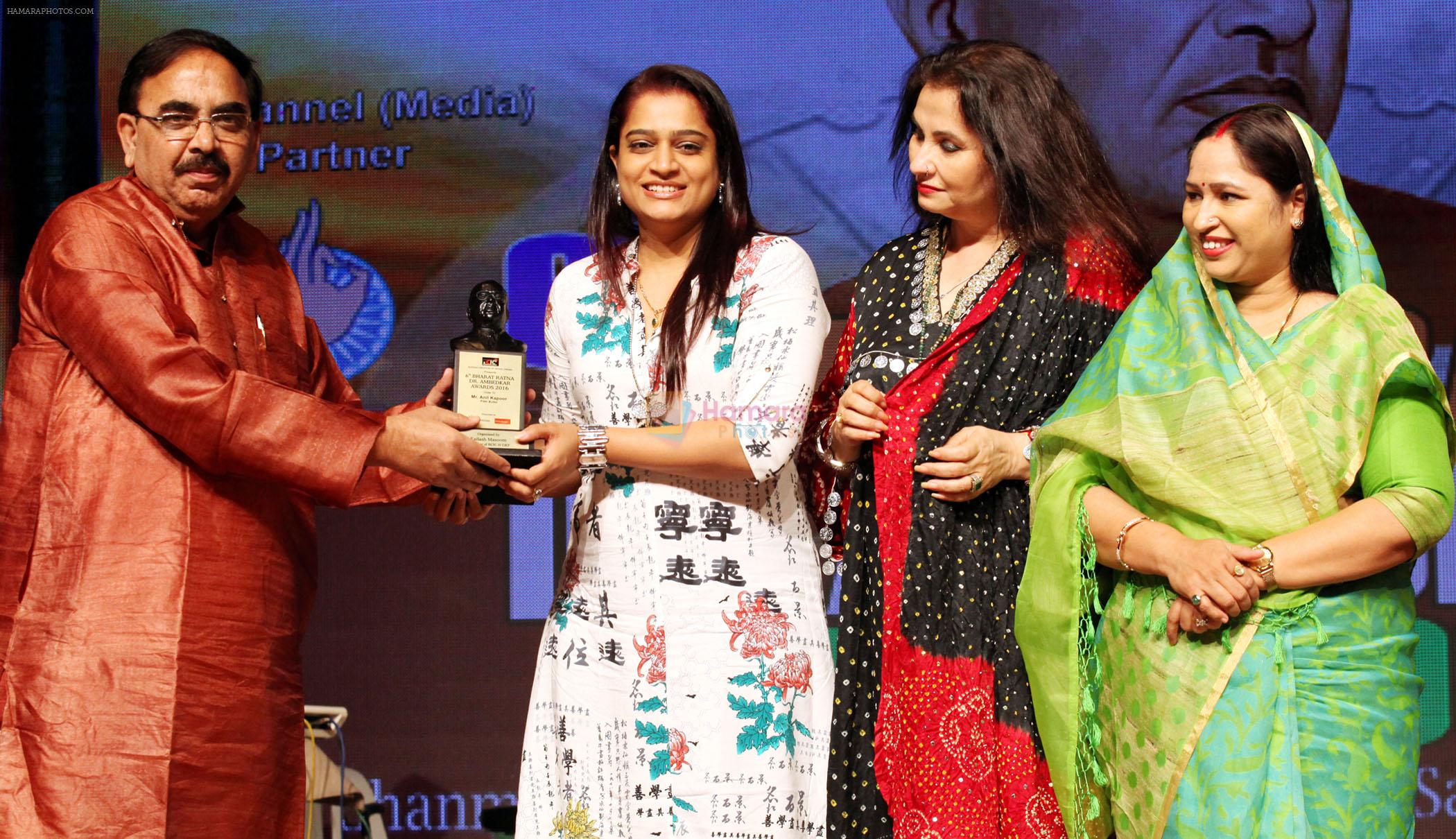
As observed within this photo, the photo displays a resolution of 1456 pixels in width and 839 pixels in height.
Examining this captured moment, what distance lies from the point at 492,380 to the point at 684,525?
404 millimetres

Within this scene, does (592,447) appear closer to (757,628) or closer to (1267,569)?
(757,628)

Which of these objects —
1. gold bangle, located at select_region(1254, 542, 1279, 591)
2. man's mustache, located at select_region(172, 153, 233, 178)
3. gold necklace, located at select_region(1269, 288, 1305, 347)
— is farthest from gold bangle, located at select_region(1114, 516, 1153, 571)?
man's mustache, located at select_region(172, 153, 233, 178)

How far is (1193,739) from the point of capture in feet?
6.74

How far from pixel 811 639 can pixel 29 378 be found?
136 cm

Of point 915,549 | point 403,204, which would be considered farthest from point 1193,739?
point 403,204

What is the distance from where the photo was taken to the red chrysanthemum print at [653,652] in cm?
235

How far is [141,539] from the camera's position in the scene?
229 cm

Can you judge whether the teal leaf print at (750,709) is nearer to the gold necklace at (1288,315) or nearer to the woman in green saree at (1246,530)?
the woman in green saree at (1246,530)

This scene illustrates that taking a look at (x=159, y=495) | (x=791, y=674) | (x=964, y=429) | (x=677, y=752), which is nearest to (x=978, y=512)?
(x=964, y=429)

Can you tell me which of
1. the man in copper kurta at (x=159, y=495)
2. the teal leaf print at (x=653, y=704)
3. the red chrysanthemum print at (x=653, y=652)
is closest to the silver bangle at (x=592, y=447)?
the man in copper kurta at (x=159, y=495)

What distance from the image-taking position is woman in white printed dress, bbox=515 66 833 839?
2330 mm

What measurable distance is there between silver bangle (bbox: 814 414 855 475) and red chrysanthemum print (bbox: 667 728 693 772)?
21.1 inches

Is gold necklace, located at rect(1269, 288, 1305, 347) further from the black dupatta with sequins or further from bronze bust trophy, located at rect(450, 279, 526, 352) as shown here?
bronze bust trophy, located at rect(450, 279, 526, 352)

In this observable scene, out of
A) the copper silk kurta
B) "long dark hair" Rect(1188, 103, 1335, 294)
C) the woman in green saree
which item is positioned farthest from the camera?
the copper silk kurta
